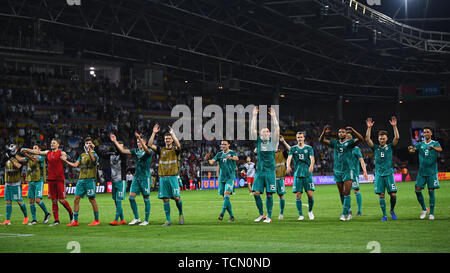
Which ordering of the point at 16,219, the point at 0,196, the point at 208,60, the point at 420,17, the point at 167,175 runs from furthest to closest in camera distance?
1. the point at 208,60
2. the point at 420,17
3. the point at 0,196
4. the point at 16,219
5. the point at 167,175

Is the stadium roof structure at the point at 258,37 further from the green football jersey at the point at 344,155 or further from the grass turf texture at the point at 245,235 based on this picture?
the grass turf texture at the point at 245,235

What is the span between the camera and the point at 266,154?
1700 centimetres

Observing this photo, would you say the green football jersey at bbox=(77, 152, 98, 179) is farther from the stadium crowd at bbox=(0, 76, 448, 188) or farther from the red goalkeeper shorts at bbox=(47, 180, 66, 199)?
the stadium crowd at bbox=(0, 76, 448, 188)

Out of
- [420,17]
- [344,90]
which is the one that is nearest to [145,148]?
[420,17]

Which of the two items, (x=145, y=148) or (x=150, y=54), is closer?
(x=145, y=148)

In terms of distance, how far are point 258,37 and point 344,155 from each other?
3354cm

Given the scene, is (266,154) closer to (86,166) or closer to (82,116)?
(86,166)

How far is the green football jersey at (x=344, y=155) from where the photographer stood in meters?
16.8

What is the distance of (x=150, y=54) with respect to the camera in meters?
53.7

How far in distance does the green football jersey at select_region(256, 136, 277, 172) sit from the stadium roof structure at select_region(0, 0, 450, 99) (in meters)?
23.7

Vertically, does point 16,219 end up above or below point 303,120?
below

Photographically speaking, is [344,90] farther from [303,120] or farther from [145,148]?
[145,148]

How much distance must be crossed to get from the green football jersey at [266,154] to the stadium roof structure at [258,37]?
23.7m

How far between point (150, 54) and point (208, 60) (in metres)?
5.36
